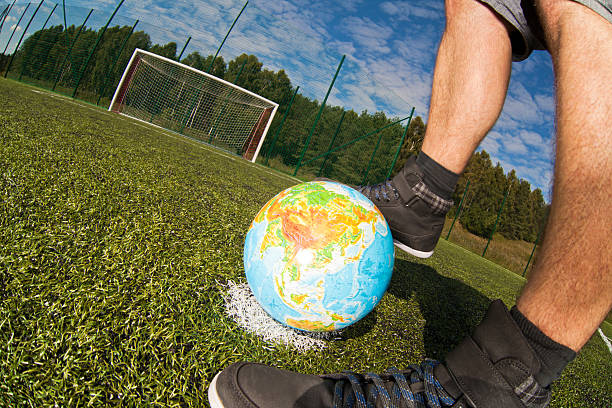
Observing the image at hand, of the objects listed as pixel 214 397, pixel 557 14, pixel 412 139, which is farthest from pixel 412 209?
pixel 412 139

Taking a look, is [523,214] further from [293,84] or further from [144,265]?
[144,265]

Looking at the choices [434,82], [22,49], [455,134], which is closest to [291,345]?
[455,134]

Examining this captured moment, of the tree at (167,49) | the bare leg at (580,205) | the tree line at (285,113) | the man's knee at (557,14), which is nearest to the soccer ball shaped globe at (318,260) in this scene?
the bare leg at (580,205)

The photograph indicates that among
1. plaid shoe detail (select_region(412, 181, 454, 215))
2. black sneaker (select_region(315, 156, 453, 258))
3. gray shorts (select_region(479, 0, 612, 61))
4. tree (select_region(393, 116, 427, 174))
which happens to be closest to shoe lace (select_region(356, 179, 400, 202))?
black sneaker (select_region(315, 156, 453, 258))

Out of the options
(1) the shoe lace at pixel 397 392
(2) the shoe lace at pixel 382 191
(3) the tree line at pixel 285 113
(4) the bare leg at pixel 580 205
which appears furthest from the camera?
(3) the tree line at pixel 285 113

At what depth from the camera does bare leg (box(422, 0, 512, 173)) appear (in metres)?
1.30

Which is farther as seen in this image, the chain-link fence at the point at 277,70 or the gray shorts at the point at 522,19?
the chain-link fence at the point at 277,70

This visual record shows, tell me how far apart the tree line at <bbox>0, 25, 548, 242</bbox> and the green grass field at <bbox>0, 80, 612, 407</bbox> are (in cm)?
1064

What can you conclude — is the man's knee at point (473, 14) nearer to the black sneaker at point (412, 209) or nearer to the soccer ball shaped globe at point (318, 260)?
the black sneaker at point (412, 209)

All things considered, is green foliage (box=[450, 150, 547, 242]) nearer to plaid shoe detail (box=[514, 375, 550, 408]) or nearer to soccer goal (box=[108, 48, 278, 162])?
soccer goal (box=[108, 48, 278, 162])

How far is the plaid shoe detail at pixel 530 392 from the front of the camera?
33.9 inches

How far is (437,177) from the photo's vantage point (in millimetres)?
1425

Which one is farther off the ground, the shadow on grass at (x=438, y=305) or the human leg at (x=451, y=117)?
the human leg at (x=451, y=117)

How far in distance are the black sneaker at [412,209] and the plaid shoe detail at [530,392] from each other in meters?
0.78
